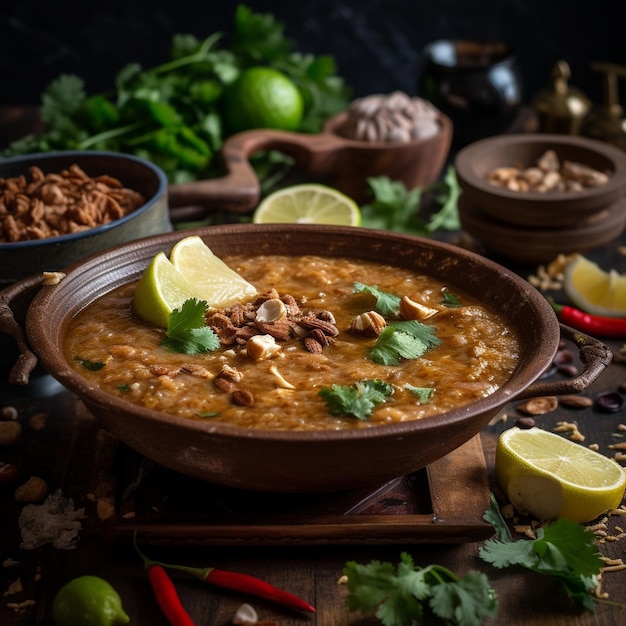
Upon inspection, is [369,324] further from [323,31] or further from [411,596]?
[323,31]

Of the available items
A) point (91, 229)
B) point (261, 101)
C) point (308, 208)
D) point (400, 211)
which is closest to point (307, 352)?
→ point (91, 229)

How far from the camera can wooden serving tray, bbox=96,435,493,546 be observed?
2.47m

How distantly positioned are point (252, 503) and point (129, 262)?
98 centimetres

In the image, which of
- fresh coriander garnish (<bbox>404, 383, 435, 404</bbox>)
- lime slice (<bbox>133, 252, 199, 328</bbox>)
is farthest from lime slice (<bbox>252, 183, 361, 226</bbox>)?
fresh coriander garnish (<bbox>404, 383, 435, 404</bbox>)

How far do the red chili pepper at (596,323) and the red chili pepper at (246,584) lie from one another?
1.88m

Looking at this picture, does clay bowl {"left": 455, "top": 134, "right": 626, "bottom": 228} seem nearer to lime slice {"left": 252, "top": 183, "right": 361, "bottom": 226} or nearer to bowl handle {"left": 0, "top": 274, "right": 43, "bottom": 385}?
lime slice {"left": 252, "top": 183, "right": 361, "bottom": 226}

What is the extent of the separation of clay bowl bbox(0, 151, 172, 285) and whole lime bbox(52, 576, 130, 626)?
1272 millimetres

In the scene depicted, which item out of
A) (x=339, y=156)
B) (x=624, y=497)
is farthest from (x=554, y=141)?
(x=624, y=497)

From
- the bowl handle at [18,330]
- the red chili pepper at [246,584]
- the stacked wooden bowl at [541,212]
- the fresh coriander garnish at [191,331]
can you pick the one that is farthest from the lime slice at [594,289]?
the bowl handle at [18,330]

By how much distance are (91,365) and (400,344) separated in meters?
0.87

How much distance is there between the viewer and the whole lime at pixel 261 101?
495 cm

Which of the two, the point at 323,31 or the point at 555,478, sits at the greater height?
the point at 555,478

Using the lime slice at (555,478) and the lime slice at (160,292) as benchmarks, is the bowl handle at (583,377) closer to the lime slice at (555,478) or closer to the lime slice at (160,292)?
the lime slice at (555,478)

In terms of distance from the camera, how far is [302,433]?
2193 mm
